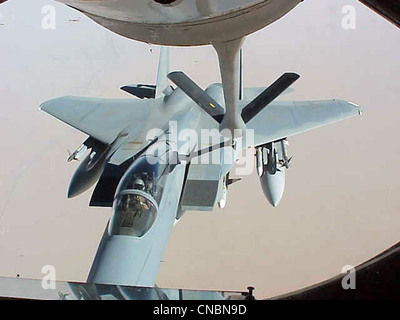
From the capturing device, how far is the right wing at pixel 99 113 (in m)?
1.96

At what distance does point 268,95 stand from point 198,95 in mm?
303

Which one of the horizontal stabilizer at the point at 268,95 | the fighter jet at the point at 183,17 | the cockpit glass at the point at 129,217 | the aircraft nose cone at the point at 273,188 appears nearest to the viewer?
the fighter jet at the point at 183,17

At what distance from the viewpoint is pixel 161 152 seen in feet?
4.81

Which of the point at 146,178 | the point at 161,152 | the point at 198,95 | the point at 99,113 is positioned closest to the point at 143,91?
the point at 99,113

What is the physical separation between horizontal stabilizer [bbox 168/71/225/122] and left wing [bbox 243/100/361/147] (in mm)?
383

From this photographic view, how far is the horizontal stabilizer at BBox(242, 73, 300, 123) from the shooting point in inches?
74.4

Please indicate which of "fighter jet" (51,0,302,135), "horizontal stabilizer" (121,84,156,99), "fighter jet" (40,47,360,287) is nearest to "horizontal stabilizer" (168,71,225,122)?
"fighter jet" (40,47,360,287)

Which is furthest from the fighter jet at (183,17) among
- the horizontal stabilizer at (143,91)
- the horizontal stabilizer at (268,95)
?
the horizontal stabilizer at (143,91)

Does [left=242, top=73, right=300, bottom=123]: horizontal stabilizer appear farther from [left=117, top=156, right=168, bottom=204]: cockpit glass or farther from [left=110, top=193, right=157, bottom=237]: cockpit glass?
[left=110, top=193, right=157, bottom=237]: cockpit glass

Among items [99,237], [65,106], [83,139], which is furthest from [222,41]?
[65,106]

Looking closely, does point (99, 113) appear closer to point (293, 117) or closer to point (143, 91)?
point (143, 91)

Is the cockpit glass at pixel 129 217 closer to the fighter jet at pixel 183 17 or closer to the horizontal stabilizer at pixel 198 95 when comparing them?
the horizontal stabilizer at pixel 198 95

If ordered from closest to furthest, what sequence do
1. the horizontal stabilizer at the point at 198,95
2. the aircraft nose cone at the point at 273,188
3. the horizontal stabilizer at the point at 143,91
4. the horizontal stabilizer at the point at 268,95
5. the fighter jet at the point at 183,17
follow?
the fighter jet at the point at 183,17
the aircraft nose cone at the point at 273,188
the horizontal stabilizer at the point at 198,95
the horizontal stabilizer at the point at 268,95
the horizontal stabilizer at the point at 143,91

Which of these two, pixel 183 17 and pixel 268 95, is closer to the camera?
pixel 183 17
